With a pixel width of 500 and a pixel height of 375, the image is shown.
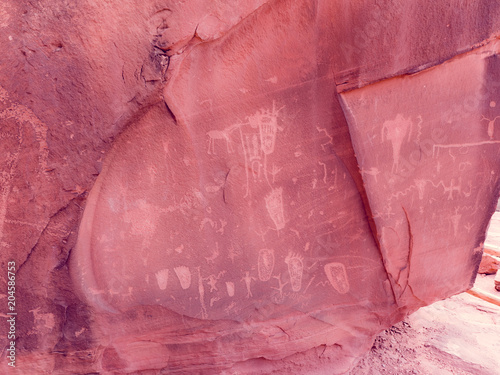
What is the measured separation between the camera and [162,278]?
128 cm

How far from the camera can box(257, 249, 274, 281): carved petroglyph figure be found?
1359 mm

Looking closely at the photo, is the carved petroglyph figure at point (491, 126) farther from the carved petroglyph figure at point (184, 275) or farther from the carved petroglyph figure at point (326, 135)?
the carved petroglyph figure at point (184, 275)

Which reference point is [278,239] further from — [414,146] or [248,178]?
[414,146]

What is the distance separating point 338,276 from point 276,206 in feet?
1.42

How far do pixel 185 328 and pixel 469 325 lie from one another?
1643 millimetres

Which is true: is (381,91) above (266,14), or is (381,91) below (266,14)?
below

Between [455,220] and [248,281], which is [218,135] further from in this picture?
[455,220]

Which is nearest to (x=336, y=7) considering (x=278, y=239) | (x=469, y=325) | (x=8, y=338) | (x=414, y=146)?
(x=414, y=146)

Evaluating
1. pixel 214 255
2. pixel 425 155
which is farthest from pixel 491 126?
pixel 214 255

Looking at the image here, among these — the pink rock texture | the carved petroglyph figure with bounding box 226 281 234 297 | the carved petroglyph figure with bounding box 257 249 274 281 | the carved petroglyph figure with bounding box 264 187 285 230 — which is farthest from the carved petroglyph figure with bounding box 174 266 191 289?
the pink rock texture

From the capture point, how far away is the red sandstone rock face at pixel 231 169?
1.09 metres

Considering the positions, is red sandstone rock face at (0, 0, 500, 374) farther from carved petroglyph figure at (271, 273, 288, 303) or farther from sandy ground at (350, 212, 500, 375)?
sandy ground at (350, 212, 500, 375)

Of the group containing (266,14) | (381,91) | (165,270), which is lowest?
(165,270)

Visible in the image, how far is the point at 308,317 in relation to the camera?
1467 mm
